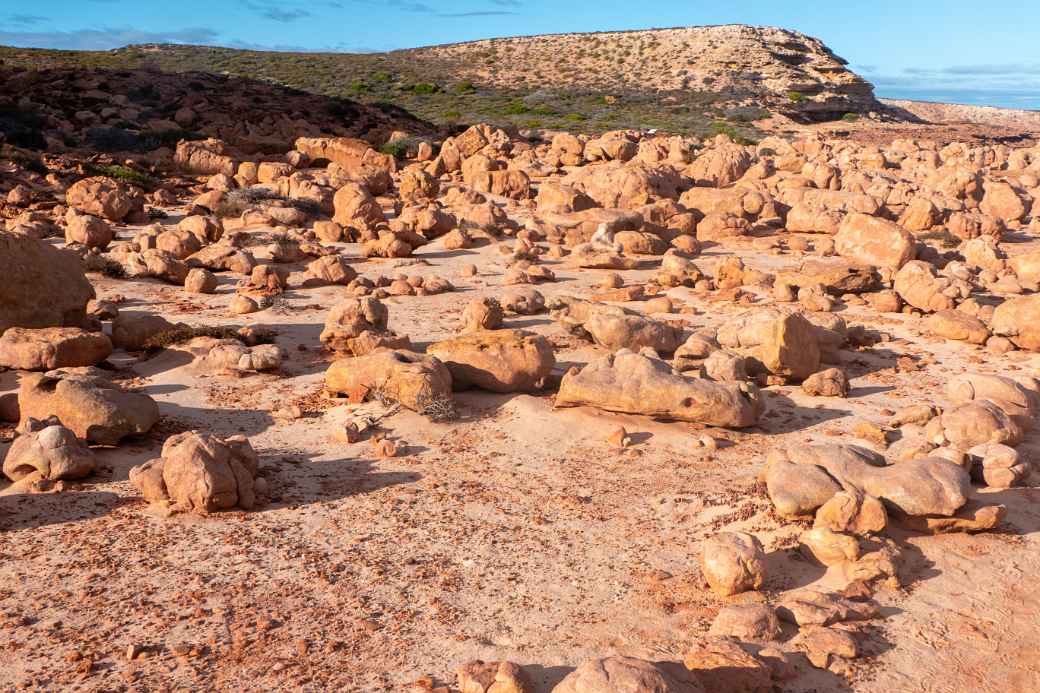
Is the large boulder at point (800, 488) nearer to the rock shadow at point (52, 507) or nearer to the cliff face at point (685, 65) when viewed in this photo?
the rock shadow at point (52, 507)

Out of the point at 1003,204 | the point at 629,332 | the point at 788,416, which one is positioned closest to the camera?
the point at 788,416

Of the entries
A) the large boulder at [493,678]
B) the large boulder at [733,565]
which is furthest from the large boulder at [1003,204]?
the large boulder at [493,678]

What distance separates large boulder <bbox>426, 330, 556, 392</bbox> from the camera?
9727 millimetres

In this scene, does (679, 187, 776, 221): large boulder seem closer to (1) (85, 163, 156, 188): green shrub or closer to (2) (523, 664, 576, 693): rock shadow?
(1) (85, 163, 156, 188): green shrub

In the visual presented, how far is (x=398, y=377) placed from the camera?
923 cm

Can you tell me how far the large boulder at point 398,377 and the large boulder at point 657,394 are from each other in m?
1.30

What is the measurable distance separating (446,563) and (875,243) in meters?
12.3

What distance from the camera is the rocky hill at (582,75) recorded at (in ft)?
147

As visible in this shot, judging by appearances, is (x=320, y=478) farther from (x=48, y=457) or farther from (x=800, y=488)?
(x=800, y=488)

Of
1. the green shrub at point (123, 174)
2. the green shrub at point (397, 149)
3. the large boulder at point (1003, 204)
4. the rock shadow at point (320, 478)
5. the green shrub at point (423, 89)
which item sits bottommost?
the rock shadow at point (320, 478)

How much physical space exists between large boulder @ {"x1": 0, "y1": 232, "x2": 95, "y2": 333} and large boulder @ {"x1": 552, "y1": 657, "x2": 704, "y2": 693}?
8774 mm

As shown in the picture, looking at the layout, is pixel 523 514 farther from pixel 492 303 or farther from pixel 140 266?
pixel 140 266

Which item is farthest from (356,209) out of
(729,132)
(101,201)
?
(729,132)

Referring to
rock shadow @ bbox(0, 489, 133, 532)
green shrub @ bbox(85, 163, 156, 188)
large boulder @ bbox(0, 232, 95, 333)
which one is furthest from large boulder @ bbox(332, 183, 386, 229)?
rock shadow @ bbox(0, 489, 133, 532)
